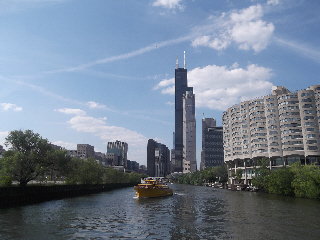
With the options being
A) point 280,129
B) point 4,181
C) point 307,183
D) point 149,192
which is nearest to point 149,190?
point 149,192

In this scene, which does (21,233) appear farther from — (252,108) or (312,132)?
(252,108)

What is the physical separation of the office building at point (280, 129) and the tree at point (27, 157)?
121 metres

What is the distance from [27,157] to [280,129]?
134012mm

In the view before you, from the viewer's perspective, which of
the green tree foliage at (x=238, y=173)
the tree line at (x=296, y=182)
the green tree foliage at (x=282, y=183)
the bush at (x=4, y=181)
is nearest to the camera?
the bush at (x=4, y=181)

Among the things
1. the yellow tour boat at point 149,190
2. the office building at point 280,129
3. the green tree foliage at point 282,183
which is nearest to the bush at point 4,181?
the yellow tour boat at point 149,190

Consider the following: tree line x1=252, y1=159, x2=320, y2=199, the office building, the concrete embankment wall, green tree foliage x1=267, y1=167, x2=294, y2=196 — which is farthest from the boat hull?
the office building

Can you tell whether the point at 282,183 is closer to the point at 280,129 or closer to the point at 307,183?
the point at 307,183

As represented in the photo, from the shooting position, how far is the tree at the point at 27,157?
8181 centimetres

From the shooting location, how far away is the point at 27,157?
274 ft

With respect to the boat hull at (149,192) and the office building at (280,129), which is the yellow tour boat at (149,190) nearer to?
the boat hull at (149,192)

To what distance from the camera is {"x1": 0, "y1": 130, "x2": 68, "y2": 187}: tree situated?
81.8 m

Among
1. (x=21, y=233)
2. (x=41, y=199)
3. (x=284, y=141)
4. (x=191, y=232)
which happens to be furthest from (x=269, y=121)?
(x=21, y=233)

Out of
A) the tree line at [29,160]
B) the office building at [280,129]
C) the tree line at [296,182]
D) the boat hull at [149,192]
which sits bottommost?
the boat hull at [149,192]

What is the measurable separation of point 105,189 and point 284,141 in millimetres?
106279
